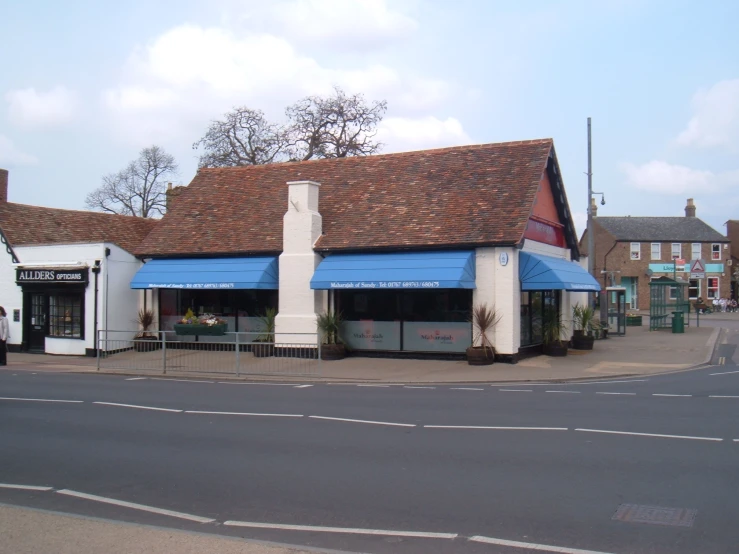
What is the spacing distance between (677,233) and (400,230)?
4809 centimetres

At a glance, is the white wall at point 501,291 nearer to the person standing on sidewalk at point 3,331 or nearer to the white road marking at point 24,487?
the person standing on sidewalk at point 3,331

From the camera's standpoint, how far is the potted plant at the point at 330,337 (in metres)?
22.1

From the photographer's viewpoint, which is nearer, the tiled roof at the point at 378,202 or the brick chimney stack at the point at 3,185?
the tiled roof at the point at 378,202

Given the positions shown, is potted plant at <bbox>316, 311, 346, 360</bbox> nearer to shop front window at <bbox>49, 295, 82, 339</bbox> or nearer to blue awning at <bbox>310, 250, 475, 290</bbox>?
blue awning at <bbox>310, 250, 475, 290</bbox>

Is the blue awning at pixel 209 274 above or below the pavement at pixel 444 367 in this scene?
above

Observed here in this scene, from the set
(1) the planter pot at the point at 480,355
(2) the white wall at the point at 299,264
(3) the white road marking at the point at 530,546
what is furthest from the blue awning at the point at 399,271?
(3) the white road marking at the point at 530,546

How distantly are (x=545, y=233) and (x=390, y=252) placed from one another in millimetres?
5500

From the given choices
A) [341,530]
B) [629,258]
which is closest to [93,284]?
[341,530]

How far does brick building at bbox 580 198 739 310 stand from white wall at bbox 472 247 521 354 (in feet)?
140

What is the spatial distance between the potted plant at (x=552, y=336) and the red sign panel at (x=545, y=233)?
238cm

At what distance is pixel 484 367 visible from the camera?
20.1 metres

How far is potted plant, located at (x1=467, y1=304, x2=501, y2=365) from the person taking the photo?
20.5m

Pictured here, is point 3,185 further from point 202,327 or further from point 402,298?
point 402,298

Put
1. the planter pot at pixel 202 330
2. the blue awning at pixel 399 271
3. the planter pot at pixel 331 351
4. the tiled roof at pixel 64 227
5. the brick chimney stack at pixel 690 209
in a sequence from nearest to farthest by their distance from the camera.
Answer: the blue awning at pixel 399 271
the planter pot at pixel 331 351
the planter pot at pixel 202 330
the tiled roof at pixel 64 227
the brick chimney stack at pixel 690 209
